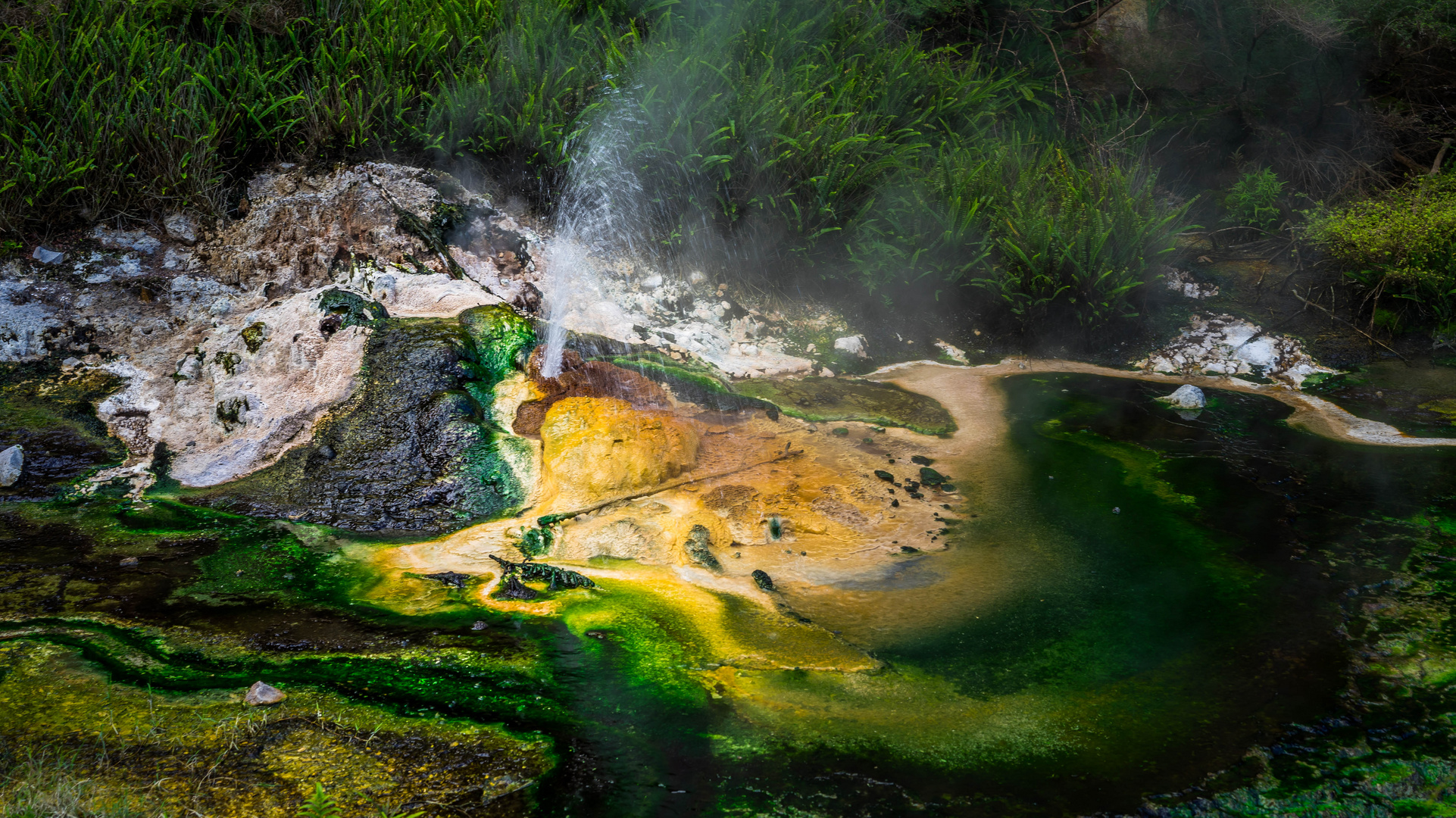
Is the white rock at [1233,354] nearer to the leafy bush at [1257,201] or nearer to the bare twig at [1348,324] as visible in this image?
the bare twig at [1348,324]

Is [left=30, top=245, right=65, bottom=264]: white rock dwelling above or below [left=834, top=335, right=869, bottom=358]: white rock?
below

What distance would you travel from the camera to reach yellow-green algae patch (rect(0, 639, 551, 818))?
7.27ft

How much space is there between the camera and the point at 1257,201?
716 centimetres

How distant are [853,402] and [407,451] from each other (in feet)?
8.96

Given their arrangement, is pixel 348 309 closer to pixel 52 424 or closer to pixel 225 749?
pixel 52 424

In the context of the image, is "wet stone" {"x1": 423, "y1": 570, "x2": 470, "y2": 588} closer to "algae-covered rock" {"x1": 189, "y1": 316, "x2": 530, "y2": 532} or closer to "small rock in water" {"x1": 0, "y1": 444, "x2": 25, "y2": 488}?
"algae-covered rock" {"x1": 189, "y1": 316, "x2": 530, "y2": 532}

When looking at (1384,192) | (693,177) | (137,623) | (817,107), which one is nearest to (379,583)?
(137,623)

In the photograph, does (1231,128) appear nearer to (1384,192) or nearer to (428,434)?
(1384,192)

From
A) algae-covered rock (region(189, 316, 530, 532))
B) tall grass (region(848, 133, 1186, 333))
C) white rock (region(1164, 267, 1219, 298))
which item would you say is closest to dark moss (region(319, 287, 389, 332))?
algae-covered rock (region(189, 316, 530, 532))

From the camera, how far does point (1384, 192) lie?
6.95m

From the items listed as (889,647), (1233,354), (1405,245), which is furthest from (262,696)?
(1405,245)

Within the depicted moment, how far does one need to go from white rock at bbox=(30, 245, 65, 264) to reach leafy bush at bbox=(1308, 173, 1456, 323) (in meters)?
8.83

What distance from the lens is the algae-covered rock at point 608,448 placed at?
432 cm

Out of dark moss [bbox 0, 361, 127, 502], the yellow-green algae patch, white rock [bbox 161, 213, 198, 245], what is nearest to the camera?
the yellow-green algae patch
